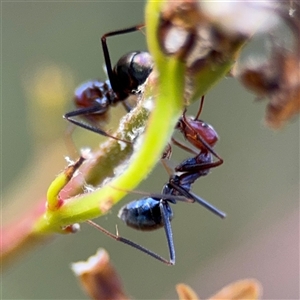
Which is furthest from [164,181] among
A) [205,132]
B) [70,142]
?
[205,132]

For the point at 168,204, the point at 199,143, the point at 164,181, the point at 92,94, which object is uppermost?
the point at 92,94

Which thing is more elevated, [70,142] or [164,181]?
[70,142]

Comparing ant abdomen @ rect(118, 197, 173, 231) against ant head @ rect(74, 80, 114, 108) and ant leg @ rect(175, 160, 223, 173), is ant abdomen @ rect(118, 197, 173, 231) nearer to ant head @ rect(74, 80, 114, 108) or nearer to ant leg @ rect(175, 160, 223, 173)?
ant leg @ rect(175, 160, 223, 173)

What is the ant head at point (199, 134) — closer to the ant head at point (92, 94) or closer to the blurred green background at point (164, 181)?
the ant head at point (92, 94)

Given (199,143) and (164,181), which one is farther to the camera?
(164,181)

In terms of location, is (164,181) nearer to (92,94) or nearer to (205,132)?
(92,94)

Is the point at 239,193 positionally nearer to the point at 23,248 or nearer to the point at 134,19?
the point at 134,19

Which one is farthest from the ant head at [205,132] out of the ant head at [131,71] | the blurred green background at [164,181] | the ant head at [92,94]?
the blurred green background at [164,181]
